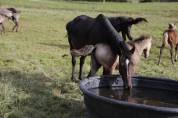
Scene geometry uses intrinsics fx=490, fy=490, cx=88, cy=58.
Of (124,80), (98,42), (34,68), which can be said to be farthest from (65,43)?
(124,80)

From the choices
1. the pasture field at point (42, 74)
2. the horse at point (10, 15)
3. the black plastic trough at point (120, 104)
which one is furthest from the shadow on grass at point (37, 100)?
the horse at point (10, 15)

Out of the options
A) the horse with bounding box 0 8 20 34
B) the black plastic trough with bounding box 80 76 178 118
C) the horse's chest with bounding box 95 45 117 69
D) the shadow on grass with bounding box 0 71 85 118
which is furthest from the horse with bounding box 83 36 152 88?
the horse with bounding box 0 8 20 34

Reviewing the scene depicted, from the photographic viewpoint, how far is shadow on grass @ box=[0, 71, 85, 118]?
694 cm

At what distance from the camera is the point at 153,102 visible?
6375mm

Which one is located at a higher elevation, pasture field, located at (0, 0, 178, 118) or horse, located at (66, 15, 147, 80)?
horse, located at (66, 15, 147, 80)

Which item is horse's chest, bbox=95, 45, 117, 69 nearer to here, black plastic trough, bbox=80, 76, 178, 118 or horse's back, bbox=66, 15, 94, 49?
black plastic trough, bbox=80, 76, 178, 118

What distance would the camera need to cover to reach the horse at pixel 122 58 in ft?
21.0

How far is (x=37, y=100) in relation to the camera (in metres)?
7.48

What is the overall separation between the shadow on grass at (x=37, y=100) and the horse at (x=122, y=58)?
0.68 metres

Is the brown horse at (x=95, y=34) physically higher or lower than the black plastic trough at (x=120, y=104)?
higher

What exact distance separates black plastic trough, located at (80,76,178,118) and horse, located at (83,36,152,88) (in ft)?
0.93

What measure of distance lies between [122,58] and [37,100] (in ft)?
5.67

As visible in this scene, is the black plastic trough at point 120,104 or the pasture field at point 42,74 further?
the pasture field at point 42,74

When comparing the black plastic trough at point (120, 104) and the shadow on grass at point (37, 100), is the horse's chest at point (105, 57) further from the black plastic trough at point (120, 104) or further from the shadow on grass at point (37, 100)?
the shadow on grass at point (37, 100)
